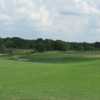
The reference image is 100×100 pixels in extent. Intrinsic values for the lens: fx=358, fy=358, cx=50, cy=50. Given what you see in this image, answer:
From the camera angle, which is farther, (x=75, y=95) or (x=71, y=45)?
(x=71, y=45)

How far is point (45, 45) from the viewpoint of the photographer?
11362 centimetres

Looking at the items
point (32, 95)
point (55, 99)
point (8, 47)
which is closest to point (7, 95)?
point (32, 95)

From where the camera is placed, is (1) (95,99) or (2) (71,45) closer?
(1) (95,99)

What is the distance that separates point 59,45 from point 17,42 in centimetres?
2270

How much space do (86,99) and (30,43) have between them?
11303 cm

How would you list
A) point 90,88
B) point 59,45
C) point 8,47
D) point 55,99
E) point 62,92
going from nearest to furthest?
point 55,99
point 62,92
point 90,88
point 59,45
point 8,47

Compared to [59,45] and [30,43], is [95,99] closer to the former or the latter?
[59,45]

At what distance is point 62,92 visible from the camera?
54.6 feet

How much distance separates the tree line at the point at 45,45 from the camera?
4331 inches

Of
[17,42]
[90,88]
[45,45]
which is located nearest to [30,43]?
[17,42]

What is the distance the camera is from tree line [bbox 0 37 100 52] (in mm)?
110000

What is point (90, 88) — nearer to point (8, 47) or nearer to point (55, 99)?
point (55, 99)

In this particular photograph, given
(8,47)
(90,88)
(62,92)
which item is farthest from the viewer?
(8,47)

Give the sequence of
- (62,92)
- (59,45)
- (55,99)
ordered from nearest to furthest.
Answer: (55,99) < (62,92) < (59,45)
